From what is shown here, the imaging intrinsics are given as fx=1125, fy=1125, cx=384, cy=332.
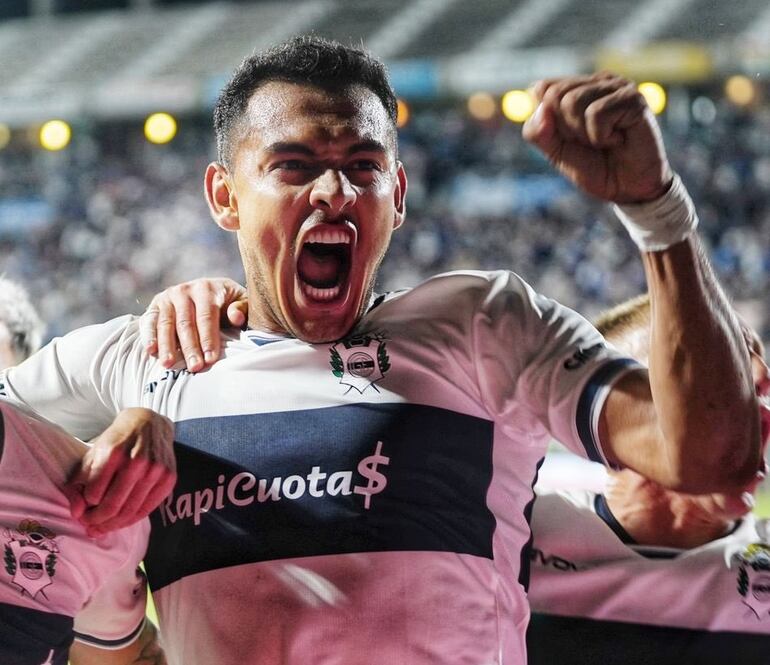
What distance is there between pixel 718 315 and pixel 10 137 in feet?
55.2

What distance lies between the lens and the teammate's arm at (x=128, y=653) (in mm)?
2188

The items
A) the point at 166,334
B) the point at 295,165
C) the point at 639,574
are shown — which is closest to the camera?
the point at 295,165

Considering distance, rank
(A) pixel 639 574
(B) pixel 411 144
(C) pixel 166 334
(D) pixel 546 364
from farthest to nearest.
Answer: (B) pixel 411 144, (A) pixel 639 574, (C) pixel 166 334, (D) pixel 546 364

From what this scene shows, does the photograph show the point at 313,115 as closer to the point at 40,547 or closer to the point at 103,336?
the point at 103,336

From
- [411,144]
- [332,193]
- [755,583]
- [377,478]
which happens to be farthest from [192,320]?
[411,144]

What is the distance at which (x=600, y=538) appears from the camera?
7.76 feet

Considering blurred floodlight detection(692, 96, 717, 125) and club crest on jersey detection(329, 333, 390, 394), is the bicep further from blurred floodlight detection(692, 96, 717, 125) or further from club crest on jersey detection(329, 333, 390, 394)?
blurred floodlight detection(692, 96, 717, 125)

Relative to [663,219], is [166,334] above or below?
below

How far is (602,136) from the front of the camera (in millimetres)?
1564

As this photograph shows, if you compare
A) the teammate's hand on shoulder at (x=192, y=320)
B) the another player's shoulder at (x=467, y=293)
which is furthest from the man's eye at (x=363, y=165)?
the teammate's hand on shoulder at (x=192, y=320)

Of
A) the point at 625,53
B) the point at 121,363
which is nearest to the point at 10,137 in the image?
the point at 625,53

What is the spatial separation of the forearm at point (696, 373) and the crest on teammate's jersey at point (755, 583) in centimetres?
69

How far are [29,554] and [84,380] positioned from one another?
1.23 feet

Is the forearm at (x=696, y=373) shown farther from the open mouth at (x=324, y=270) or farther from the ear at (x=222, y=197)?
the ear at (x=222, y=197)
